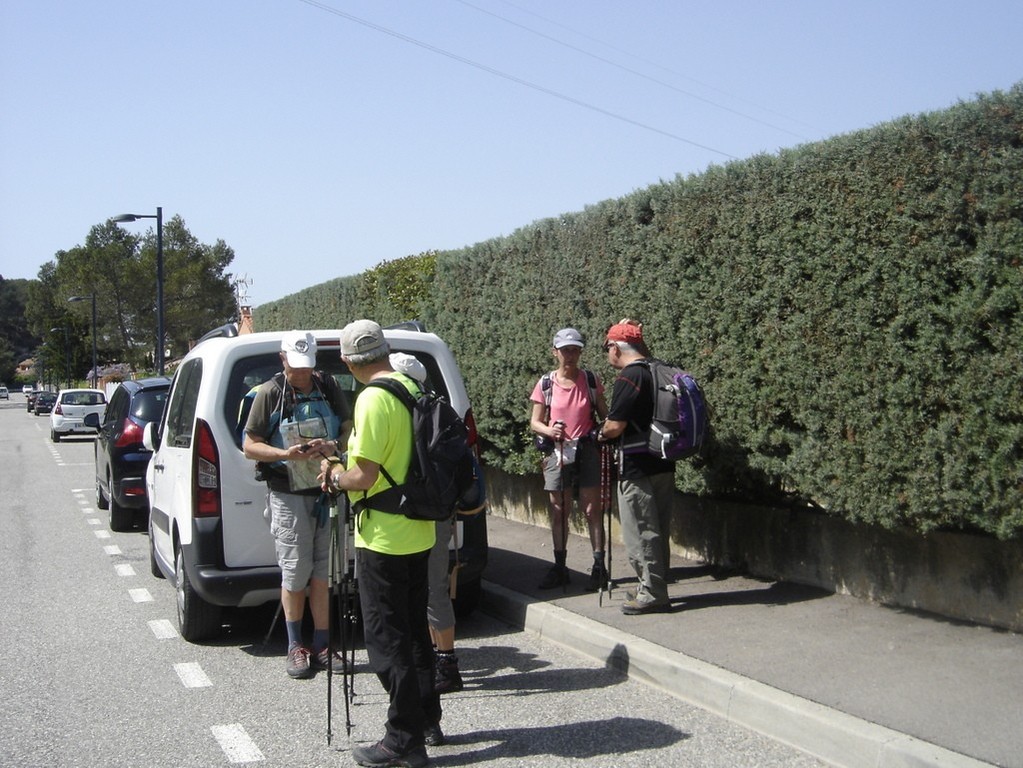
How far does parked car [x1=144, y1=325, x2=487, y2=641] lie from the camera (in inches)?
256

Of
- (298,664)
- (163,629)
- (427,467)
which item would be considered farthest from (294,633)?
(427,467)

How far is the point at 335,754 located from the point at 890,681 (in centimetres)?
267

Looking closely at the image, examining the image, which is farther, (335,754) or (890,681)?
(890,681)

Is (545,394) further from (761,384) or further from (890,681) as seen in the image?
(890,681)

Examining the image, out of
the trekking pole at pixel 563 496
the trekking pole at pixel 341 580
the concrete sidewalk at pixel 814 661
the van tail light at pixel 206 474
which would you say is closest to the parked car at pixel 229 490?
the van tail light at pixel 206 474

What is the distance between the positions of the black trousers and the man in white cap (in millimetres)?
1352

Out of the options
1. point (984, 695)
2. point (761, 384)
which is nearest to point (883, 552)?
point (761, 384)

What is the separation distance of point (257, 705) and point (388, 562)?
1.59 meters

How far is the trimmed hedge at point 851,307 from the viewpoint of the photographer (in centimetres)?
562

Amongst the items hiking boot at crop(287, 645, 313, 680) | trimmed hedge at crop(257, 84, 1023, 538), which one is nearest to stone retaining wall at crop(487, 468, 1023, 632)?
trimmed hedge at crop(257, 84, 1023, 538)

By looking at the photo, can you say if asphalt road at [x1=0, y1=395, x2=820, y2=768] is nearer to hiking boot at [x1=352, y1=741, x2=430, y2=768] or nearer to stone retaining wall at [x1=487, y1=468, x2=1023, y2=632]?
hiking boot at [x1=352, y1=741, x2=430, y2=768]

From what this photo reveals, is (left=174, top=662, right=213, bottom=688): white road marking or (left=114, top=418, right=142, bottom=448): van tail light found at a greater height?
(left=114, top=418, right=142, bottom=448): van tail light

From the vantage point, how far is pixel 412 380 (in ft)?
16.4

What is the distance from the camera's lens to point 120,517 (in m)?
12.6
